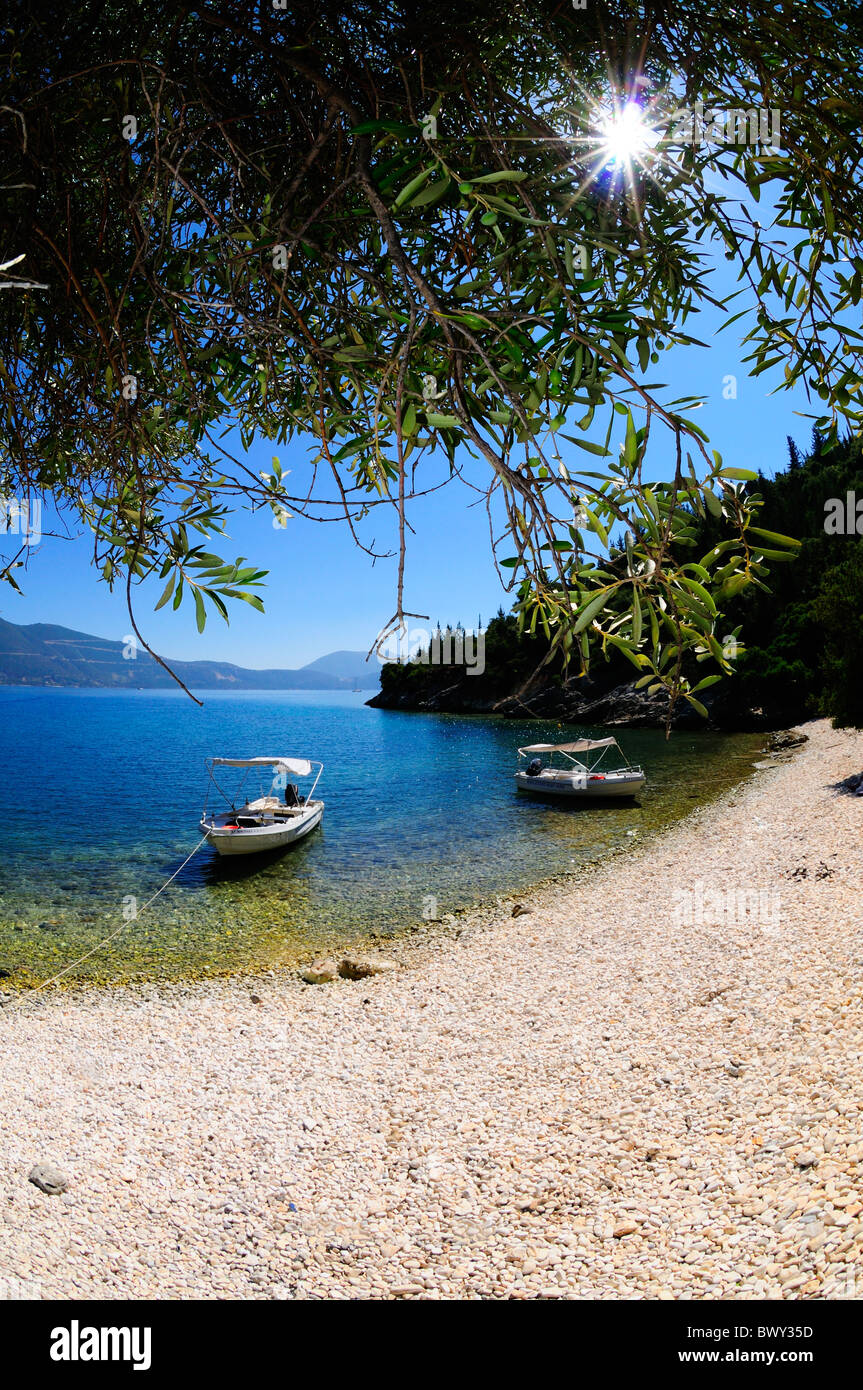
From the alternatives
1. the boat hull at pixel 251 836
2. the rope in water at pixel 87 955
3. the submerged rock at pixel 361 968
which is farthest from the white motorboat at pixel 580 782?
the submerged rock at pixel 361 968

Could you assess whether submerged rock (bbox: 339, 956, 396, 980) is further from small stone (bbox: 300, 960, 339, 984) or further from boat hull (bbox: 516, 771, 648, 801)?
boat hull (bbox: 516, 771, 648, 801)

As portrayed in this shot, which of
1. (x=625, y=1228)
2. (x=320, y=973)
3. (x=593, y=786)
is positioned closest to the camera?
(x=625, y=1228)

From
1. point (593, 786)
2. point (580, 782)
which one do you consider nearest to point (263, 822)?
point (580, 782)

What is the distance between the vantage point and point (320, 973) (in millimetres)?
12773

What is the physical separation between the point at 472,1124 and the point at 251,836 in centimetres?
1556

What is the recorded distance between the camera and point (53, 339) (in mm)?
2574

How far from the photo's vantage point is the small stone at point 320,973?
12.6 metres

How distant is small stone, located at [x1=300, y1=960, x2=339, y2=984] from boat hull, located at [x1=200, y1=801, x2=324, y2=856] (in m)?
8.89

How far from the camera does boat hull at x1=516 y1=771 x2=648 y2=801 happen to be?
29547mm

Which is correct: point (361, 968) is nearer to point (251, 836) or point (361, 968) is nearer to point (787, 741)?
point (251, 836)

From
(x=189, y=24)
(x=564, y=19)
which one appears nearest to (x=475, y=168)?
(x=564, y=19)

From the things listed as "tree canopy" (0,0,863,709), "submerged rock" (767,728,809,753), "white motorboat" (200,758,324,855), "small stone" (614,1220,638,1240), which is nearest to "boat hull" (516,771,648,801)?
"white motorboat" (200,758,324,855)

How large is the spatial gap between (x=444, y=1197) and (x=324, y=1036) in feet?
14.7
